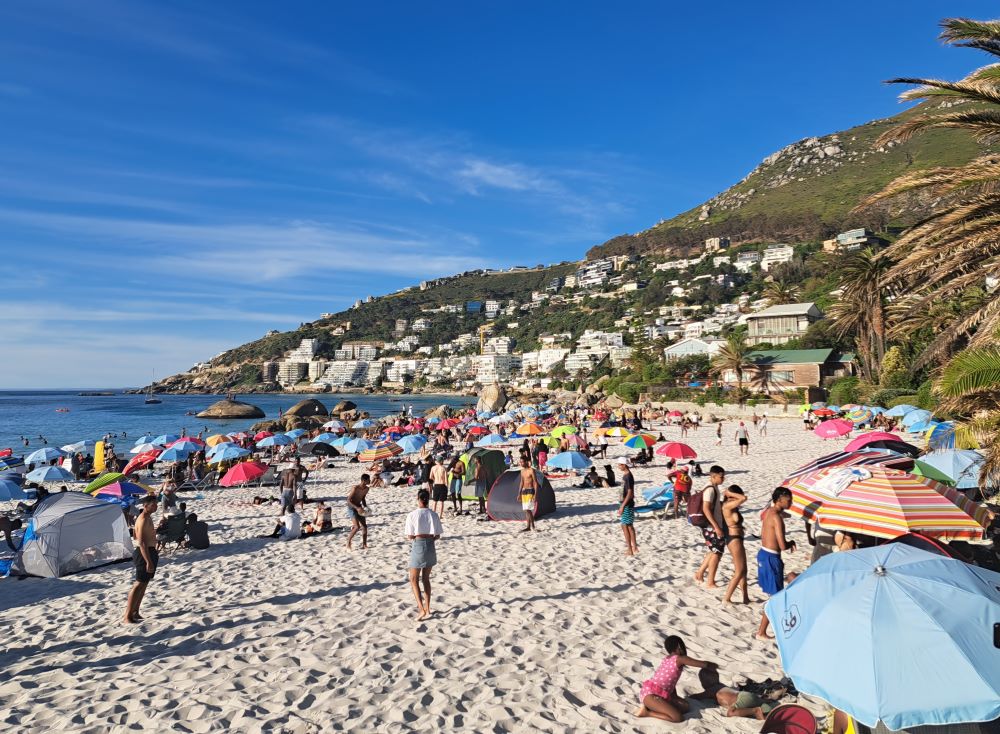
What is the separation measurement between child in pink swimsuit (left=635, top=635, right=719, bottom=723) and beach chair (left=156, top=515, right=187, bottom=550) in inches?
365

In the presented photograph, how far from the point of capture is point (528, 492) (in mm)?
11430

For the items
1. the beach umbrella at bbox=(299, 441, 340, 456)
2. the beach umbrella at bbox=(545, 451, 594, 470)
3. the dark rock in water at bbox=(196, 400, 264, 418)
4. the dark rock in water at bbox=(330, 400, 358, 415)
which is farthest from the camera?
the dark rock in water at bbox=(196, 400, 264, 418)

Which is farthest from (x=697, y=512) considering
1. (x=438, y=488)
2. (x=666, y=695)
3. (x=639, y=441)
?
(x=639, y=441)

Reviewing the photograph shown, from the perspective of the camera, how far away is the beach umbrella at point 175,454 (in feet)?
67.0

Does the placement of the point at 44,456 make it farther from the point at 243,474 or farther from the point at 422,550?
the point at 422,550

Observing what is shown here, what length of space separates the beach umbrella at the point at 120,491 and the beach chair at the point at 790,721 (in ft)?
49.2

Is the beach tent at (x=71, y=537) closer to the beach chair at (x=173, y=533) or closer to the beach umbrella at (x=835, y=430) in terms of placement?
the beach chair at (x=173, y=533)

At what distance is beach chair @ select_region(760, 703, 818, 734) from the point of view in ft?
13.1

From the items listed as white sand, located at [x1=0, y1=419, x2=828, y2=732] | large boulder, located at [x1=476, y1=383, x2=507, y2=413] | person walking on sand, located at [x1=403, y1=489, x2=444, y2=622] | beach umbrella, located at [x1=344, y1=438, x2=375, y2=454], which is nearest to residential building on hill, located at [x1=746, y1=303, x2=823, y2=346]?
large boulder, located at [x1=476, y1=383, x2=507, y2=413]

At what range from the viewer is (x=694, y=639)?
19.7 feet

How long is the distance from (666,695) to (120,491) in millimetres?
14378

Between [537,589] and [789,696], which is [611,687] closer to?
[789,696]

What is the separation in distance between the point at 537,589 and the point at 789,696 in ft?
11.7

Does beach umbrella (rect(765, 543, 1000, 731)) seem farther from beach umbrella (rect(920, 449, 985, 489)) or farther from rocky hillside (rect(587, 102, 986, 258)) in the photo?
rocky hillside (rect(587, 102, 986, 258))
